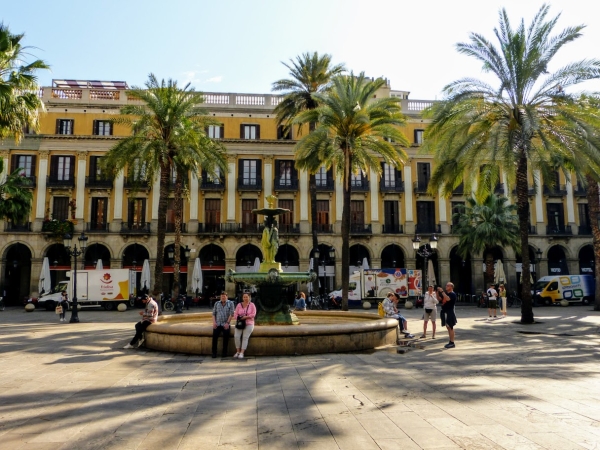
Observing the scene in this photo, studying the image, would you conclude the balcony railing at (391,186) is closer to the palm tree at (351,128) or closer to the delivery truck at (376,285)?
the delivery truck at (376,285)

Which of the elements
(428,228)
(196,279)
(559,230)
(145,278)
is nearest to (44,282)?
(145,278)

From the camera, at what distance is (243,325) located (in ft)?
32.4

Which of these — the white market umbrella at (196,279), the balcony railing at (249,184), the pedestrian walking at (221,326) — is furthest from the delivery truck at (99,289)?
the pedestrian walking at (221,326)

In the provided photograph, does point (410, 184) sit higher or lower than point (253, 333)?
higher

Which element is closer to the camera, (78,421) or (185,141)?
(78,421)

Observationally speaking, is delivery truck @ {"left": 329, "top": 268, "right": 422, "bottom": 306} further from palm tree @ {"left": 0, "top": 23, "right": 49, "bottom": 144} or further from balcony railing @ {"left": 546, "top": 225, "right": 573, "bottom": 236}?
palm tree @ {"left": 0, "top": 23, "right": 49, "bottom": 144}

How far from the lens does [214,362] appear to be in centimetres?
956

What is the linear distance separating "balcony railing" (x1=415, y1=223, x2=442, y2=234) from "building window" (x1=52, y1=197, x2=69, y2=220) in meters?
26.8

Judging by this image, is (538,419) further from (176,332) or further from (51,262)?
(51,262)

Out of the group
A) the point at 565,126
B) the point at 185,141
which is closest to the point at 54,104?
the point at 185,141

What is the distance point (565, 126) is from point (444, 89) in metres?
4.40

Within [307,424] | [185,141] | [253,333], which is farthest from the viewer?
[185,141]

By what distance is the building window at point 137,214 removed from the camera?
35969mm

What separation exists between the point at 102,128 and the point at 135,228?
816 cm
